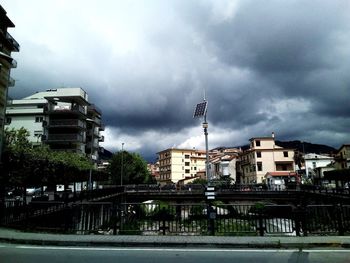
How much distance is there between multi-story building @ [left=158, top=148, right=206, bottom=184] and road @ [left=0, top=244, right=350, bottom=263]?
11416 cm

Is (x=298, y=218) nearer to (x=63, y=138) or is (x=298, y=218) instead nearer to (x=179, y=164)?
(x=63, y=138)

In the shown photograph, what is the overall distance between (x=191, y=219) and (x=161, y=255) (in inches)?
192

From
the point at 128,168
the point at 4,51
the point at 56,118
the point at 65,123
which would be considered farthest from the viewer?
the point at 128,168

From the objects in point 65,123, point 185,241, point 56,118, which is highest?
point 56,118

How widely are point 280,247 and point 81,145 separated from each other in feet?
191

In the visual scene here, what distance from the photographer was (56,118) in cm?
6303

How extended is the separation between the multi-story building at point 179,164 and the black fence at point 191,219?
360 feet

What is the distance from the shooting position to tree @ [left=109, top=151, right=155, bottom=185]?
8169cm

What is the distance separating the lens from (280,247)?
9.98m

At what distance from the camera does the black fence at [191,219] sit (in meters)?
12.2

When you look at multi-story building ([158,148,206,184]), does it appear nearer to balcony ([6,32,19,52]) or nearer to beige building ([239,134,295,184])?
beige building ([239,134,295,184])

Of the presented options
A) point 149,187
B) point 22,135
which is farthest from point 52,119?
point 149,187

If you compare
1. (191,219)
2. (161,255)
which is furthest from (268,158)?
(161,255)

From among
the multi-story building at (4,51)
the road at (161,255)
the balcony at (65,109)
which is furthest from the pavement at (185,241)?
the balcony at (65,109)
